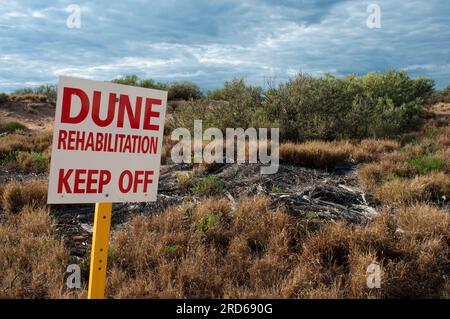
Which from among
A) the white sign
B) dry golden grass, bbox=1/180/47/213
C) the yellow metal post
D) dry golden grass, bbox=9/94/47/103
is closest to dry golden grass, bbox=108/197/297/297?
the yellow metal post

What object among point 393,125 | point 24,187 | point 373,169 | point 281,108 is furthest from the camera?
point 393,125

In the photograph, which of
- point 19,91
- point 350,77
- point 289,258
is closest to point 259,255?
point 289,258

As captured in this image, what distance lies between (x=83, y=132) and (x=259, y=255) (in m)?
2.45

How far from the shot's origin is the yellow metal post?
3.46 m

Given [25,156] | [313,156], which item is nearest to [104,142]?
[313,156]

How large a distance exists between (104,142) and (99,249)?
0.84 metres

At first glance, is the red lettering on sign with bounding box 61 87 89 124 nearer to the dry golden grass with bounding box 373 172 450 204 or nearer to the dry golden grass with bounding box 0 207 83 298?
the dry golden grass with bounding box 0 207 83 298

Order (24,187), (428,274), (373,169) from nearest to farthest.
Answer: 1. (428,274)
2. (24,187)
3. (373,169)

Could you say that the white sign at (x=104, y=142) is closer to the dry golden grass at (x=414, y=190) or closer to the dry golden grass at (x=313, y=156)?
the dry golden grass at (x=414, y=190)

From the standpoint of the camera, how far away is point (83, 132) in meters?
3.27

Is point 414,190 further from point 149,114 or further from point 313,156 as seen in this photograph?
point 149,114

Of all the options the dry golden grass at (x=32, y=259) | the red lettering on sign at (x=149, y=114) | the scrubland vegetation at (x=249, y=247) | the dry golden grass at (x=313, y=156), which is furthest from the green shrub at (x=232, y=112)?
the red lettering on sign at (x=149, y=114)

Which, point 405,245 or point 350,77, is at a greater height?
point 350,77

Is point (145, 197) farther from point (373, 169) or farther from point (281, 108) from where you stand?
point (281, 108)
